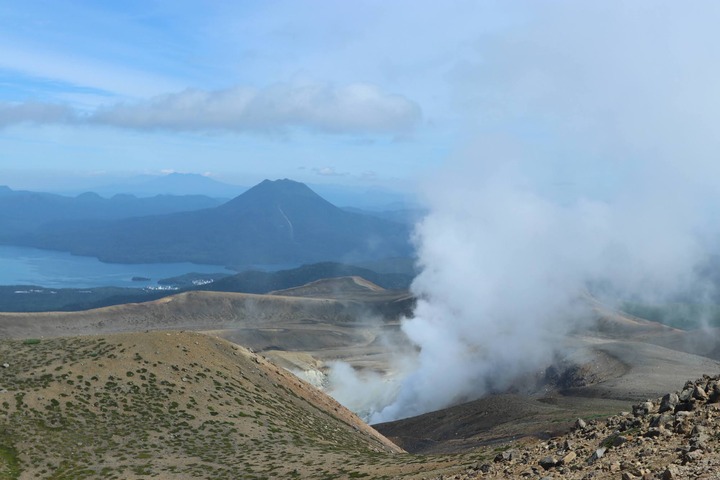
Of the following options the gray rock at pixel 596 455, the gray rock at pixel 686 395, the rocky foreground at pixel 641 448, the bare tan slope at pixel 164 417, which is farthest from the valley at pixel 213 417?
the gray rock at pixel 686 395

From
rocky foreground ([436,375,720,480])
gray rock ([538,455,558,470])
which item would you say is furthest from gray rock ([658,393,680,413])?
gray rock ([538,455,558,470])

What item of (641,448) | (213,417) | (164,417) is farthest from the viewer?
(213,417)

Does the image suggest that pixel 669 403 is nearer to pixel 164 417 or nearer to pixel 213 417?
pixel 213 417

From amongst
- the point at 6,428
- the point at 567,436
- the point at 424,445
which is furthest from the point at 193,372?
the point at 567,436

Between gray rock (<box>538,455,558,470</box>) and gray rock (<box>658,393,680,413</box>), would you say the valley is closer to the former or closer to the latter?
gray rock (<box>538,455,558,470</box>)

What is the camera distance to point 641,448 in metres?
16.6

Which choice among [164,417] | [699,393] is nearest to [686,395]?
[699,393]

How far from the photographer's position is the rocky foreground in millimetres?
14781

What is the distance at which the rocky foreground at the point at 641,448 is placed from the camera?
1478 cm

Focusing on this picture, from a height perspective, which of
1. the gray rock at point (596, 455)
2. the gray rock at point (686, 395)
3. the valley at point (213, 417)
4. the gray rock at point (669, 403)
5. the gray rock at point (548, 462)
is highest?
the gray rock at point (686, 395)

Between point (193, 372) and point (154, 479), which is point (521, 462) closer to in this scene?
point (154, 479)

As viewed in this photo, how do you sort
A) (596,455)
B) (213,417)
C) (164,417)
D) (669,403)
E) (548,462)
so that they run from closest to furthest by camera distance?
(596,455)
(548,462)
(669,403)
(164,417)
(213,417)

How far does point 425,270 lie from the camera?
141 meters

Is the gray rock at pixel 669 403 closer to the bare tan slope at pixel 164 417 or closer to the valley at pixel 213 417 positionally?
the valley at pixel 213 417
